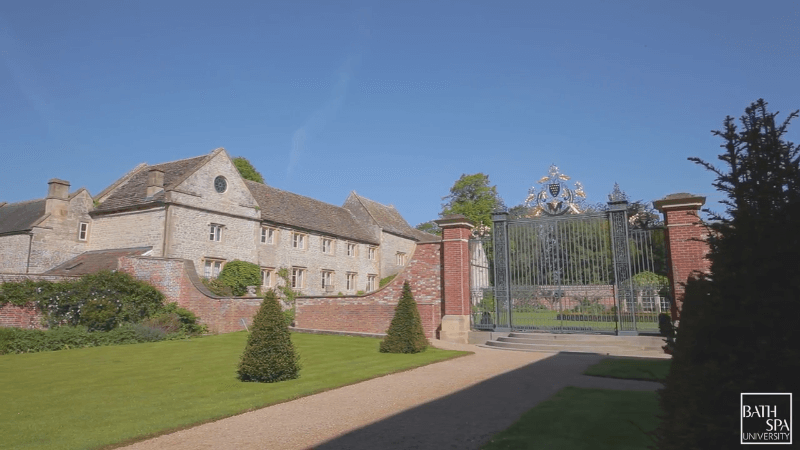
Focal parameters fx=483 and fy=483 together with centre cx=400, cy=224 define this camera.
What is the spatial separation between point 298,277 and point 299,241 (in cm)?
238

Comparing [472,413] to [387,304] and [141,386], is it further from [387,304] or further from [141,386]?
[387,304]

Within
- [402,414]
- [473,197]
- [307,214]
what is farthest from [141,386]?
[473,197]

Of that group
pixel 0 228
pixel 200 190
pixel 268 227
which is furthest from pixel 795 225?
pixel 0 228

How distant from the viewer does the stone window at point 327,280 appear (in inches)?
1315

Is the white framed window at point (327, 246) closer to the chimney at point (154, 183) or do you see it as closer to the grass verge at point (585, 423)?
the chimney at point (154, 183)

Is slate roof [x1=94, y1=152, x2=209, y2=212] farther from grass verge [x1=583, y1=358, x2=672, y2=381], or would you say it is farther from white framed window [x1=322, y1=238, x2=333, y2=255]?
grass verge [x1=583, y1=358, x2=672, y2=381]

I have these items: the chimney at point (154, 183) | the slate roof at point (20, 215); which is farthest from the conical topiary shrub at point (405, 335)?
the slate roof at point (20, 215)

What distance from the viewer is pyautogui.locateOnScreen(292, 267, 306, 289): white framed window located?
31000 millimetres

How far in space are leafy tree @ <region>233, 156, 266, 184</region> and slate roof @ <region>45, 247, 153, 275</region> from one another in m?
19.0

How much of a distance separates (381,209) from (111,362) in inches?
1267

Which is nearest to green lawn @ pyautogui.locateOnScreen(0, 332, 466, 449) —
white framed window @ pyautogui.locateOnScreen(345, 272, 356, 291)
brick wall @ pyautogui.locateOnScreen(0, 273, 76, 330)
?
brick wall @ pyautogui.locateOnScreen(0, 273, 76, 330)

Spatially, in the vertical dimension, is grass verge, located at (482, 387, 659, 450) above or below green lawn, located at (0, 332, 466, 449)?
above

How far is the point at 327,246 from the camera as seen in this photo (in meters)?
34.2

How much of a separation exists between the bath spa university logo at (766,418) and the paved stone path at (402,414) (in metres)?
3.39
